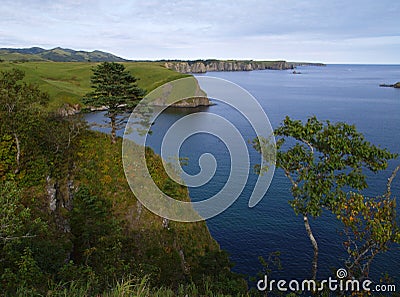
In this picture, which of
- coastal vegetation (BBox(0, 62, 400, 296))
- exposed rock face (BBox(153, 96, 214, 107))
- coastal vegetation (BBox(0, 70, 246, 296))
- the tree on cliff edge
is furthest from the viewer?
exposed rock face (BBox(153, 96, 214, 107))

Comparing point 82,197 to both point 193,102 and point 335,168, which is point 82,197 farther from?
point 193,102

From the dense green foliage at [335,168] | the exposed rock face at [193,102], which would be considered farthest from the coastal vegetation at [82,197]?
the exposed rock face at [193,102]

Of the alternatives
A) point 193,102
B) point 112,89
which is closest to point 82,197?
point 112,89

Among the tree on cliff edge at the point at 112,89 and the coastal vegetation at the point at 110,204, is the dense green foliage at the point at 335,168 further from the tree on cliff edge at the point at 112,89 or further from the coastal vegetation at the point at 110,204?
the tree on cliff edge at the point at 112,89

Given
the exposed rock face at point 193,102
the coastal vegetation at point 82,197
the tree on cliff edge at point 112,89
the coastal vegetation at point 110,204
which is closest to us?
the coastal vegetation at point 110,204

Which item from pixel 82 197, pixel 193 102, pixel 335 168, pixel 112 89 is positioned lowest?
pixel 82 197

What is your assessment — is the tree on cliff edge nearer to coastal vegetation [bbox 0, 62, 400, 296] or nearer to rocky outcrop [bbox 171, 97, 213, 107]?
coastal vegetation [bbox 0, 62, 400, 296]

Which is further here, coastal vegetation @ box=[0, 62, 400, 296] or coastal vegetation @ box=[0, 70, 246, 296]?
coastal vegetation @ box=[0, 70, 246, 296]

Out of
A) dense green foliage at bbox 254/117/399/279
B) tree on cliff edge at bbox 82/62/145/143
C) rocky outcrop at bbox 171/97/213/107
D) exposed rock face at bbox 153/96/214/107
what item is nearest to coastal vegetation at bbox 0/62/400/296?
dense green foliage at bbox 254/117/399/279

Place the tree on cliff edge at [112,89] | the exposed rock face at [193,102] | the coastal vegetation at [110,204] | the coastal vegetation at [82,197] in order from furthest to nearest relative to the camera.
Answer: the exposed rock face at [193,102]
the tree on cliff edge at [112,89]
the coastal vegetation at [82,197]
the coastal vegetation at [110,204]

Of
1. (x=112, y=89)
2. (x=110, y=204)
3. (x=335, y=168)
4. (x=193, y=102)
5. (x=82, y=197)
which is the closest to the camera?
(x=335, y=168)

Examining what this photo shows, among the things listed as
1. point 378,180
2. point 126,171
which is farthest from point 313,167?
point 378,180

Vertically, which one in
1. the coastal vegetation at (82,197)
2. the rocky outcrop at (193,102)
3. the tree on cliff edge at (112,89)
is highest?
the tree on cliff edge at (112,89)

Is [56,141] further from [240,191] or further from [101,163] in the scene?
[240,191]
